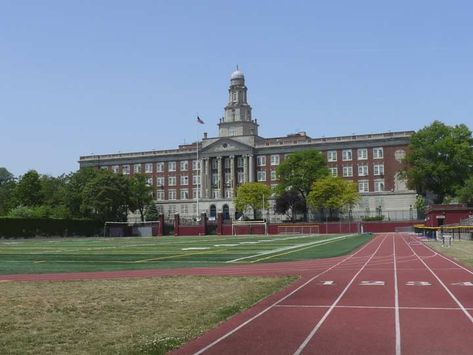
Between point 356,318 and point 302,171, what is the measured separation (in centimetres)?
11253

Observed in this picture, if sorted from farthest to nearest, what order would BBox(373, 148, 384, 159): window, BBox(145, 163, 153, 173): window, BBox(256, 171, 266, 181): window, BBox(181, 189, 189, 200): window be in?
BBox(145, 163, 153, 173): window, BBox(181, 189, 189, 200): window, BBox(256, 171, 266, 181): window, BBox(373, 148, 384, 159): window

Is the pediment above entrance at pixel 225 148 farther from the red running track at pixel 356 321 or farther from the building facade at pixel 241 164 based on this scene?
the red running track at pixel 356 321

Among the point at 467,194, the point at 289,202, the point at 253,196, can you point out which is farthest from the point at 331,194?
the point at 467,194

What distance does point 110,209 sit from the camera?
120m

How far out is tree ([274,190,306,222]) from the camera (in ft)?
411

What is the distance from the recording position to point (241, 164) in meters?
144

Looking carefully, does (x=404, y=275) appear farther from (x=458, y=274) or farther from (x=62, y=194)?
(x=62, y=194)

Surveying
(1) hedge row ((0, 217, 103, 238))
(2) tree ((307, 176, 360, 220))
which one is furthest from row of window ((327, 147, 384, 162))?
(1) hedge row ((0, 217, 103, 238))

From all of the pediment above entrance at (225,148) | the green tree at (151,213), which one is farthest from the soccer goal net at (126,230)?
the pediment above entrance at (225,148)

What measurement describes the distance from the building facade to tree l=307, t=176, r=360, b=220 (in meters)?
11.6

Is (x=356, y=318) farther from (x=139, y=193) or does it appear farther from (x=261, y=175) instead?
(x=261, y=175)

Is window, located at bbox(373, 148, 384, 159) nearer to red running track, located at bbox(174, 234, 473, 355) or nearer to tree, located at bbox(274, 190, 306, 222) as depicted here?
tree, located at bbox(274, 190, 306, 222)

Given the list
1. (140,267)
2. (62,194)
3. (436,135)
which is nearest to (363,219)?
(436,135)

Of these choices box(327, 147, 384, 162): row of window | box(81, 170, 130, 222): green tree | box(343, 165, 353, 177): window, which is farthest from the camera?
box(343, 165, 353, 177): window
